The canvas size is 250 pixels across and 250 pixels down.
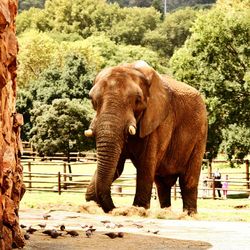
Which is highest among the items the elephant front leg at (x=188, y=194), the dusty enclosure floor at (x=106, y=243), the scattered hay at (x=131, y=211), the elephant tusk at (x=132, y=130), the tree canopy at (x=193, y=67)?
the tree canopy at (x=193, y=67)

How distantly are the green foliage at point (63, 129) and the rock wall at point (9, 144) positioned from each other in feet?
106

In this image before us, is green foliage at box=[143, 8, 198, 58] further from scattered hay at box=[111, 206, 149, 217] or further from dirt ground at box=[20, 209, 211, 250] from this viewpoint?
dirt ground at box=[20, 209, 211, 250]

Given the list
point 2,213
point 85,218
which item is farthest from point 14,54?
point 85,218

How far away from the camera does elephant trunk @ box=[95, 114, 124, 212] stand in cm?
1527

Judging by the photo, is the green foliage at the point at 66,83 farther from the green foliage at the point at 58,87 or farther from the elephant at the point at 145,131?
the elephant at the point at 145,131

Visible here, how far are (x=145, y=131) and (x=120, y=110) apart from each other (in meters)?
0.98

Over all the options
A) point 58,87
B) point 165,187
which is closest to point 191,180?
point 165,187

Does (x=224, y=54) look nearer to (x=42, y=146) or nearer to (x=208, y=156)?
(x=208, y=156)

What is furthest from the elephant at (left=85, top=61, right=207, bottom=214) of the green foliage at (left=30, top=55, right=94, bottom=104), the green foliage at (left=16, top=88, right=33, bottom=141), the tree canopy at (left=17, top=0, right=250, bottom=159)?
the green foliage at (left=16, top=88, right=33, bottom=141)

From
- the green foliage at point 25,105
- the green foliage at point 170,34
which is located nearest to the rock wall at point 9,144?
the green foliage at point 25,105

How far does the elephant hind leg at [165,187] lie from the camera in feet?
62.0

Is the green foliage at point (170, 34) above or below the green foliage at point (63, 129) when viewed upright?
above

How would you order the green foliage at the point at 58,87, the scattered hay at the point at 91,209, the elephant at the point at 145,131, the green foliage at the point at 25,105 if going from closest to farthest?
the scattered hay at the point at 91,209, the elephant at the point at 145,131, the green foliage at the point at 58,87, the green foliage at the point at 25,105

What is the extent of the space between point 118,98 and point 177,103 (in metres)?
2.38
